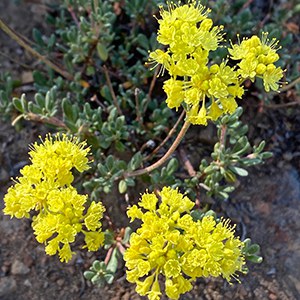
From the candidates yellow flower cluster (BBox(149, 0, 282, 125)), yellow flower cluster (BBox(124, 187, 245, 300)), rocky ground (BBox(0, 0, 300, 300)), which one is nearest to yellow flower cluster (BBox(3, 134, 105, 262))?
yellow flower cluster (BBox(124, 187, 245, 300))

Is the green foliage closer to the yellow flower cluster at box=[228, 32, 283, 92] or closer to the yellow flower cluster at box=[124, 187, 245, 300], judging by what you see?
the yellow flower cluster at box=[228, 32, 283, 92]

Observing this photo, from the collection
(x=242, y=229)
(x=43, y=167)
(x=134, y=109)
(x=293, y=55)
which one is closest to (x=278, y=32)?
(x=293, y=55)

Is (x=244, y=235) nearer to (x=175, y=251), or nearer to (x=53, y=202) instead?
(x=175, y=251)

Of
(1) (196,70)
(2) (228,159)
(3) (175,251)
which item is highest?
(1) (196,70)

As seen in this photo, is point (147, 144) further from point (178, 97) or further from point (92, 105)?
point (178, 97)

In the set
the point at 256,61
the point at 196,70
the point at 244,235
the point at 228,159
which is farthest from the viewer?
the point at 244,235

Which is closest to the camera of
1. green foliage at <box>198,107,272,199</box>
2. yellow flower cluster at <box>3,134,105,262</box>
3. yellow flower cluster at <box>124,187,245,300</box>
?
yellow flower cluster at <box>124,187,245,300</box>

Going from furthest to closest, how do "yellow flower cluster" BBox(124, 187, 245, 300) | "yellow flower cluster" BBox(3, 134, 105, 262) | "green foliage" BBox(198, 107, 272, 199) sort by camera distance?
"green foliage" BBox(198, 107, 272, 199) < "yellow flower cluster" BBox(3, 134, 105, 262) < "yellow flower cluster" BBox(124, 187, 245, 300)

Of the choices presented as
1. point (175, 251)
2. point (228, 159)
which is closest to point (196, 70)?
point (175, 251)

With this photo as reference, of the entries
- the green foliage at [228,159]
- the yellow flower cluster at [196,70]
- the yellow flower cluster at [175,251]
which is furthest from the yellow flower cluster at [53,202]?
the green foliage at [228,159]

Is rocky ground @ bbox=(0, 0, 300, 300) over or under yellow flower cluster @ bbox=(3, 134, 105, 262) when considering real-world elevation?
under

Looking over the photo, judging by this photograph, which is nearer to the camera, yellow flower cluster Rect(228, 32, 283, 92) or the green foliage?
yellow flower cluster Rect(228, 32, 283, 92)
